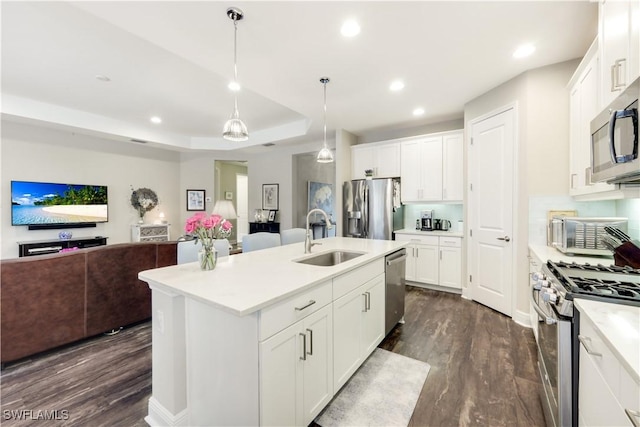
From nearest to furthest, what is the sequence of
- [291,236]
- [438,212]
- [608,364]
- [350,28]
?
[608,364] → [350,28] → [291,236] → [438,212]

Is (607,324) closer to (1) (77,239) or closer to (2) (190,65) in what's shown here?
(2) (190,65)

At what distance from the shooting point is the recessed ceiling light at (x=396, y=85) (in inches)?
120

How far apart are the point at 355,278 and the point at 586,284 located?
1.25 metres

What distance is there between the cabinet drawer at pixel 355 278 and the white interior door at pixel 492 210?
177 cm

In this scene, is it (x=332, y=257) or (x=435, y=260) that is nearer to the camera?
(x=332, y=257)

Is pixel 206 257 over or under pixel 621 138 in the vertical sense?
under

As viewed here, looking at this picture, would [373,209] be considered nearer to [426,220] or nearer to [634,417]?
[426,220]

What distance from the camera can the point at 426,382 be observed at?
195 cm

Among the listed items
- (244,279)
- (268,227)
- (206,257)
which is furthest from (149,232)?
(244,279)

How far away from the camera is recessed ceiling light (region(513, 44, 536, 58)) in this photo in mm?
2363

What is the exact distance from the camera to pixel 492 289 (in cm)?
324

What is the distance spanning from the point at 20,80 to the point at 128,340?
3.70m

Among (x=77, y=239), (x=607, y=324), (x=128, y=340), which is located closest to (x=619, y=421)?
(x=607, y=324)

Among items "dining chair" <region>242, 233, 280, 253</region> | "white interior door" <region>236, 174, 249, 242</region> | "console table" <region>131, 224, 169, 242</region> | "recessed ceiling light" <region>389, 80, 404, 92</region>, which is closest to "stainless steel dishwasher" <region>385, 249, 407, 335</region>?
"dining chair" <region>242, 233, 280, 253</region>
